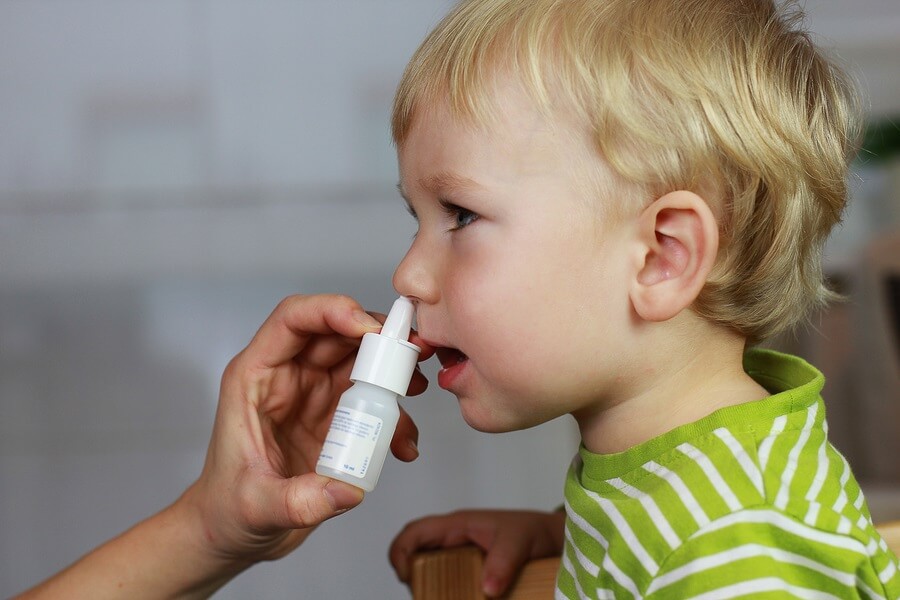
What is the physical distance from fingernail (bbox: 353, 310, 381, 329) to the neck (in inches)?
8.4

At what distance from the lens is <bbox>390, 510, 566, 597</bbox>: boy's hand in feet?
3.09

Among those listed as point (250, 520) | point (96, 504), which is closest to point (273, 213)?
point (96, 504)

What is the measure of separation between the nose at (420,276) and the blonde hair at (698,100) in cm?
12

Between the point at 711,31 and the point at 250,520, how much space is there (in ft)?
1.90

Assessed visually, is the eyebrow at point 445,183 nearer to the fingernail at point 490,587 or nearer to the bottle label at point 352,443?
the bottle label at point 352,443

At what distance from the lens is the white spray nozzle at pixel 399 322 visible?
2.75 ft

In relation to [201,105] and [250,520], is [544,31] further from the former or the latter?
[201,105]

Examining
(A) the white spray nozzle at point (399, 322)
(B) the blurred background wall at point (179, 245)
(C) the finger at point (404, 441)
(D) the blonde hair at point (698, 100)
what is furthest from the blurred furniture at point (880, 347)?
(A) the white spray nozzle at point (399, 322)

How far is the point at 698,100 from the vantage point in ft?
2.60

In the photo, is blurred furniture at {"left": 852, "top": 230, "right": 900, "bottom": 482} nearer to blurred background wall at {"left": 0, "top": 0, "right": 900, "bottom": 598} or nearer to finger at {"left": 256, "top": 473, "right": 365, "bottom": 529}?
blurred background wall at {"left": 0, "top": 0, "right": 900, "bottom": 598}

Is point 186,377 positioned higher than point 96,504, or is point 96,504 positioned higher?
point 186,377

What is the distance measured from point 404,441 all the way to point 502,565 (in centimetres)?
17

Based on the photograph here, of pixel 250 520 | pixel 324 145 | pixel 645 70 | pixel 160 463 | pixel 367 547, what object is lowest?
pixel 367 547

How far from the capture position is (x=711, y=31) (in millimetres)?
826
